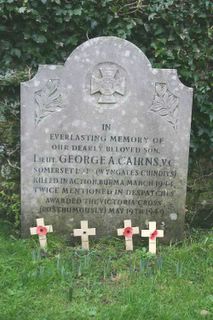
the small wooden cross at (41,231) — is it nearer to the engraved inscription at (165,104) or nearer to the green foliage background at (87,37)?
the green foliage background at (87,37)

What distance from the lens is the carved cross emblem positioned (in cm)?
416

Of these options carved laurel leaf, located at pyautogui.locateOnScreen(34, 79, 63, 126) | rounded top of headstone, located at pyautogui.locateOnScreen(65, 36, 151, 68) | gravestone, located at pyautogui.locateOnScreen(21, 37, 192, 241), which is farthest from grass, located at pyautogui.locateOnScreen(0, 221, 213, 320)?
rounded top of headstone, located at pyautogui.locateOnScreen(65, 36, 151, 68)

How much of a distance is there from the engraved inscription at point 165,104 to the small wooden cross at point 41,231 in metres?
1.40

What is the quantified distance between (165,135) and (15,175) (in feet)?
5.06

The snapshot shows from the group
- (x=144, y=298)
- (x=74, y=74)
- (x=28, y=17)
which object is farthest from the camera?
(x=28, y=17)

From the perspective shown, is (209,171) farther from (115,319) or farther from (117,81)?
(115,319)

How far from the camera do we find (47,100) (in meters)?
4.19

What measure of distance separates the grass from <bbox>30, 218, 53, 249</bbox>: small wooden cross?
7 centimetres

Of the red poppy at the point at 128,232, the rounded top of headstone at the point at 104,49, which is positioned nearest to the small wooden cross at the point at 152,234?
the red poppy at the point at 128,232

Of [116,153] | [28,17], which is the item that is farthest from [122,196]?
[28,17]

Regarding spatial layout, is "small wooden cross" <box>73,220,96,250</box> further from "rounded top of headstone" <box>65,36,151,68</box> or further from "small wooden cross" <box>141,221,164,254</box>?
"rounded top of headstone" <box>65,36,151,68</box>

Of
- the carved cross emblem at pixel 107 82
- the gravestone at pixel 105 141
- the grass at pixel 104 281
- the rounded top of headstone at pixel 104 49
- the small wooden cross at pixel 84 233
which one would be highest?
the rounded top of headstone at pixel 104 49

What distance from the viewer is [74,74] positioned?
416 cm

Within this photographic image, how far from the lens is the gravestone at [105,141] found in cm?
416
